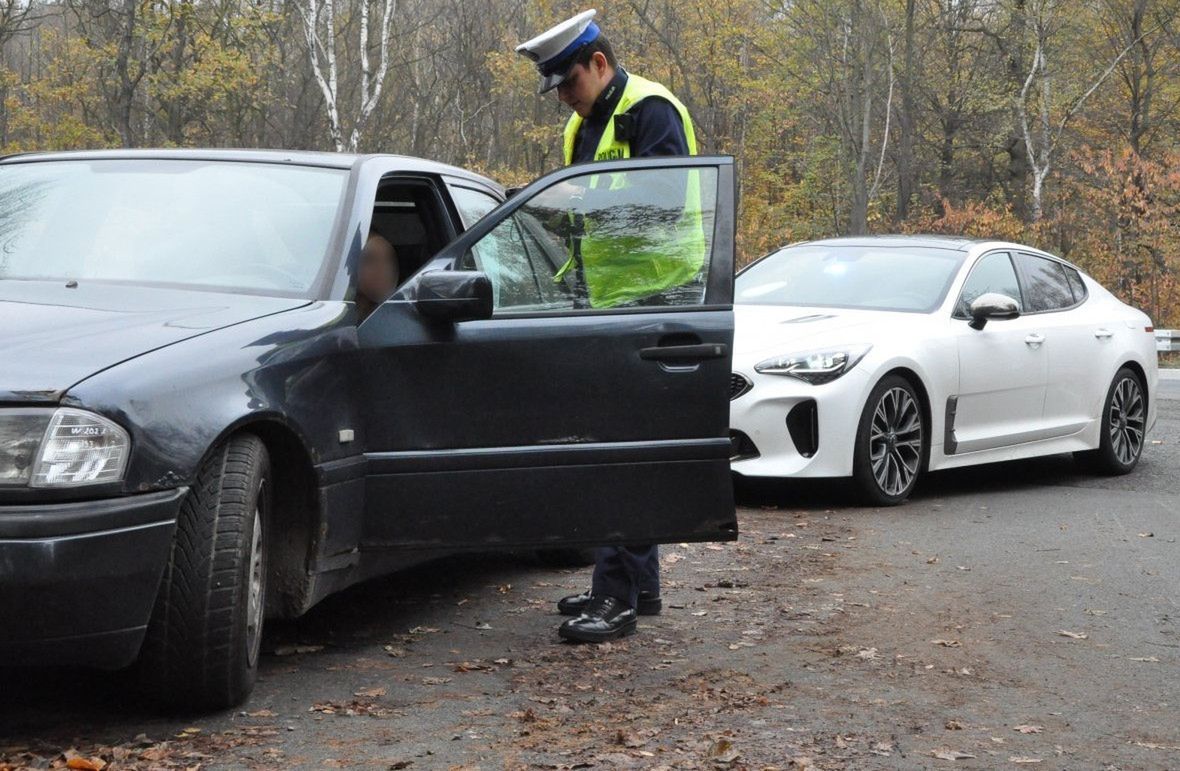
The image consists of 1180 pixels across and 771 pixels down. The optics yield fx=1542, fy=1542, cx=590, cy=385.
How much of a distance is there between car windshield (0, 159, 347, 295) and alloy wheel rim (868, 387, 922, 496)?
4296 millimetres

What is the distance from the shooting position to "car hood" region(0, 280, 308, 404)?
3.67 metres

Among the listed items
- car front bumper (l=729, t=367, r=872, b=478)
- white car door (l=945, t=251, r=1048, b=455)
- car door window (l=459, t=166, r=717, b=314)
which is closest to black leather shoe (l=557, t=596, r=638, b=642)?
car door window (l=459, t=166, r=717, b=314)

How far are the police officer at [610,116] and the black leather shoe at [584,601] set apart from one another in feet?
0.08

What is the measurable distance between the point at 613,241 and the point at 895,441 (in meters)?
4.12

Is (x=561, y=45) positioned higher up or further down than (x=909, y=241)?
higher up

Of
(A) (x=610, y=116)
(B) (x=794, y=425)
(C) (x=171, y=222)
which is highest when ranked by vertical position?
(A) (x=610, y=116)

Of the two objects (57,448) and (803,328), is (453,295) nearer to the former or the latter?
(57,448)

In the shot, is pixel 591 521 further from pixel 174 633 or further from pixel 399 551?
pixel 174 633

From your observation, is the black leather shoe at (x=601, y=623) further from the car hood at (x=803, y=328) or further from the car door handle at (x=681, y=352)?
the car hood at (x=803, y=328)

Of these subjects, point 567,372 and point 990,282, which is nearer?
point 567,372

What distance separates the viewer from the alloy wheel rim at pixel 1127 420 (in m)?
10.5

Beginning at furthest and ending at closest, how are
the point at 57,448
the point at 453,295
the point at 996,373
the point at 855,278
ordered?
the point at 855,278 < the point at 996,373 < the point at 453,295 < the point at 57,448

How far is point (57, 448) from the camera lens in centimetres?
357

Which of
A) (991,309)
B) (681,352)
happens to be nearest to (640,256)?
(681,352)
